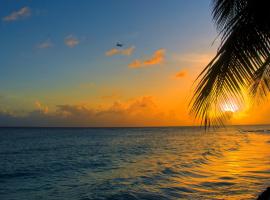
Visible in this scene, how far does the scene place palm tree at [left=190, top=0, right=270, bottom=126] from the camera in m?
4.19

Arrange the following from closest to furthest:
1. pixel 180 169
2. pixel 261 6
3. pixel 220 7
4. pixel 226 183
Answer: pixel 261 6 < pixel 220 7 < pixel 226 183 < pixel 180 169

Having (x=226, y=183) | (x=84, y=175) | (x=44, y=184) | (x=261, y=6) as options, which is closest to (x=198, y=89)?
(x=261, y=6)

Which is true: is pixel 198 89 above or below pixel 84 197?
above

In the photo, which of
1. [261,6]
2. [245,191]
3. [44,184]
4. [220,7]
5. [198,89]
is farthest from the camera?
[44,184]

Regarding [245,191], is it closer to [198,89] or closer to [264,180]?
[264,180]

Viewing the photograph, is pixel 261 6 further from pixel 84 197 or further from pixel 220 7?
pixel 84 197

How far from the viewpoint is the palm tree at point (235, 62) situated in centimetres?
419

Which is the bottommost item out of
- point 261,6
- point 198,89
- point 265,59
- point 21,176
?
point 21,176

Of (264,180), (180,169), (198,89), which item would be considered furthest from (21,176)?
(198,89)

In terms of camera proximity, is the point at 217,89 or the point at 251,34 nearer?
the point at 251,34

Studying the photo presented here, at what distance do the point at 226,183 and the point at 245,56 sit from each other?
1053 cm

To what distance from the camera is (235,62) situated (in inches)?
171

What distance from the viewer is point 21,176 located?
1819cm

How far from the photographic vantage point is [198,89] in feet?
14.4
